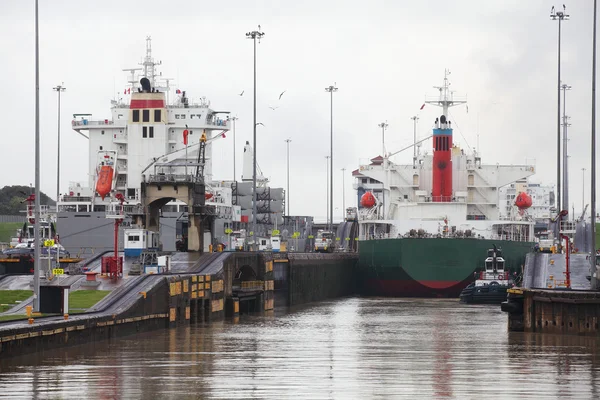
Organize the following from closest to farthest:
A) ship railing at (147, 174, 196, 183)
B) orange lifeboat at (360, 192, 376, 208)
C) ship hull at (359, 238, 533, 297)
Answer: ship railing at (147, 174, 196, 183), ship hull at (359, 238, 533, 297), orange lifeboat at (360, 192, 376, 208)

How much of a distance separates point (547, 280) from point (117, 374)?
37050 millimetres

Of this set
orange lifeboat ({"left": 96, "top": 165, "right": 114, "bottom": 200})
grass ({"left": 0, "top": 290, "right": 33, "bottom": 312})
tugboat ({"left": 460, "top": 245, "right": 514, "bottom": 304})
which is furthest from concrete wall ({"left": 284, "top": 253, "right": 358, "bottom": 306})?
grass ({"left": 0, "top": 290, "right": 33, "bottom": 312})

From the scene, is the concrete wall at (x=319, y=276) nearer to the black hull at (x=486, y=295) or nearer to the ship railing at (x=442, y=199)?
the ship railing at (x=442, y=199)

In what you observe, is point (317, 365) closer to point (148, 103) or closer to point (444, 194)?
point (444, 194)

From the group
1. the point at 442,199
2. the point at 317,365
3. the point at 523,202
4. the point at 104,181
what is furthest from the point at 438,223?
the point at 317,365

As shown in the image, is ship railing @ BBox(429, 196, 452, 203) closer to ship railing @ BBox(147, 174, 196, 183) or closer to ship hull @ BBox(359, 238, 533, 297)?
ship hull @ BBox(359, 238, 533, 297)

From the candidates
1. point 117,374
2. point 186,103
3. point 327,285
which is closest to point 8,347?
point 117,374

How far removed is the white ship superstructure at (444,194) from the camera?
3807 inches

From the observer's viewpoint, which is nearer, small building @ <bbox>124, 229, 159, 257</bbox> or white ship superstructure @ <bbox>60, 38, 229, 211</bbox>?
small building @ <bbox>124, 229, 159, 257</bbox>

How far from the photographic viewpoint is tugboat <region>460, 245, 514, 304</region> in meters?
79.9

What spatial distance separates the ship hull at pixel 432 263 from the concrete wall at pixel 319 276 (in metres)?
4.12

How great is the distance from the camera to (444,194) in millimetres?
98562

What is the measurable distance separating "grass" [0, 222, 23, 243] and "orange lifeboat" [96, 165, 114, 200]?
59.1 metres

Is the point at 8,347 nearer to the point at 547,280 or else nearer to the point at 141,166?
the point at 547,280
